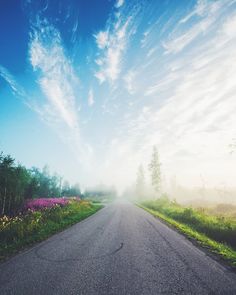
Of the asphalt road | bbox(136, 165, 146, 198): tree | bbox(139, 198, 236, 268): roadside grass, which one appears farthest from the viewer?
bbox(136, 165, 146, 198): tree

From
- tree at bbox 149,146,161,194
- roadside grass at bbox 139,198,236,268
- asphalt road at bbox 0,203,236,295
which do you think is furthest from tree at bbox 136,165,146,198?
asphalt road at bbox 0,203,236,295

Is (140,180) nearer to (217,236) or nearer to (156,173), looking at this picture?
(156,173)

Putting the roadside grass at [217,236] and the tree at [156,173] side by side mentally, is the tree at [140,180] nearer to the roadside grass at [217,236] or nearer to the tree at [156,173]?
the tree at [156,173]

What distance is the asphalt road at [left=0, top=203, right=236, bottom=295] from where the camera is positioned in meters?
4.21

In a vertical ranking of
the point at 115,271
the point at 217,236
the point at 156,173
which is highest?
→ the point at 156,173

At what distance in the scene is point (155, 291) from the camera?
4.05 m

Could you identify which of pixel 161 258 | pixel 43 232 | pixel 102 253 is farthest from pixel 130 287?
pixel 43 232

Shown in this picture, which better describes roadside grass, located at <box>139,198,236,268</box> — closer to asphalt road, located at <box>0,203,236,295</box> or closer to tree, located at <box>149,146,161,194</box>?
asphalt road, located at <box>0,203,236,295</box>

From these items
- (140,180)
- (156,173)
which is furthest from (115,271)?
(140,180)

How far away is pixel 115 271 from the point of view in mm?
5160

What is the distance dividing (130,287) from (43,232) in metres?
7.83

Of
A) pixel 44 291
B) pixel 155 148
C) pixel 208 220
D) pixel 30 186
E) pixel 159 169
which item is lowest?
pixel 44 291

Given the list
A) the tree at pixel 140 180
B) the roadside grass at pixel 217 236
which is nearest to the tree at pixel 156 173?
the tree at pixel 140 180

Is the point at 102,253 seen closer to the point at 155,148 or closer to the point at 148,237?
the point at 148,237
